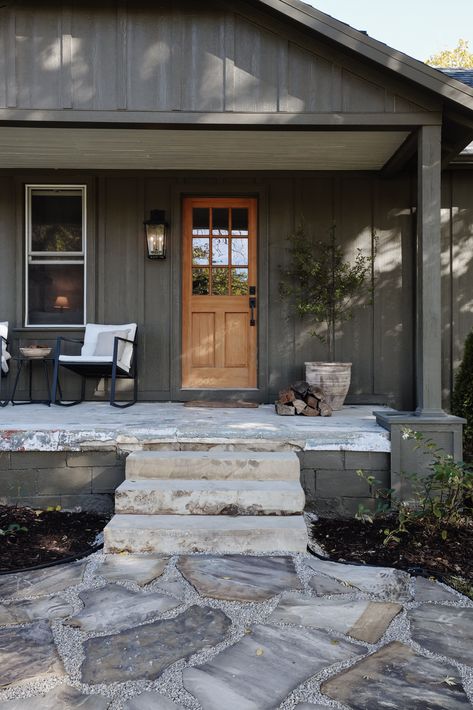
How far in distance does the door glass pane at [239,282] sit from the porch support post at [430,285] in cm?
187

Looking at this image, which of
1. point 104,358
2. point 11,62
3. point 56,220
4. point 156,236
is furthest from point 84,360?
point 11,62

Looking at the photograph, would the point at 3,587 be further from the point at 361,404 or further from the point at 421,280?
the point at 361,404

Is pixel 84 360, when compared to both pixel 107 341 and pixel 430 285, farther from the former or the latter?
pixel 430 285

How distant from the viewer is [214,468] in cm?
296

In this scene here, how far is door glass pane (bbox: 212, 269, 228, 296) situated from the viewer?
4926mm

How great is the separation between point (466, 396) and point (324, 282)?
1543 mm

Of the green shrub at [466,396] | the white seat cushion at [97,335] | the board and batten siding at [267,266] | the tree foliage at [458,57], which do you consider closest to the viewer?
the green shrub at [466,396]

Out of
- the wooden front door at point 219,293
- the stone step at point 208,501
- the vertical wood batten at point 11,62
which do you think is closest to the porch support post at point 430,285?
the stone step at point 208,501

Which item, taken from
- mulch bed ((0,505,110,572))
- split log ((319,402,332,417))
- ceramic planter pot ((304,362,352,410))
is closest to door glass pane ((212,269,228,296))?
ceramic planter pot ((304,362,352,410))

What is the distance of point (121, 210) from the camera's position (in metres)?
4.84

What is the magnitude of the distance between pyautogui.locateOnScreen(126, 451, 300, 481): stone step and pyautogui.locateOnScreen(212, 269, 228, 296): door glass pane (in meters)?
2.26

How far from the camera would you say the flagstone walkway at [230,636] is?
1501mm

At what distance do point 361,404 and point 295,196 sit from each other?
195 cm

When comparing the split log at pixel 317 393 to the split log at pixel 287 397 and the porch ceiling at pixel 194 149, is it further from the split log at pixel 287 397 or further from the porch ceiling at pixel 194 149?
the porch ceiling at pixel 194 149
